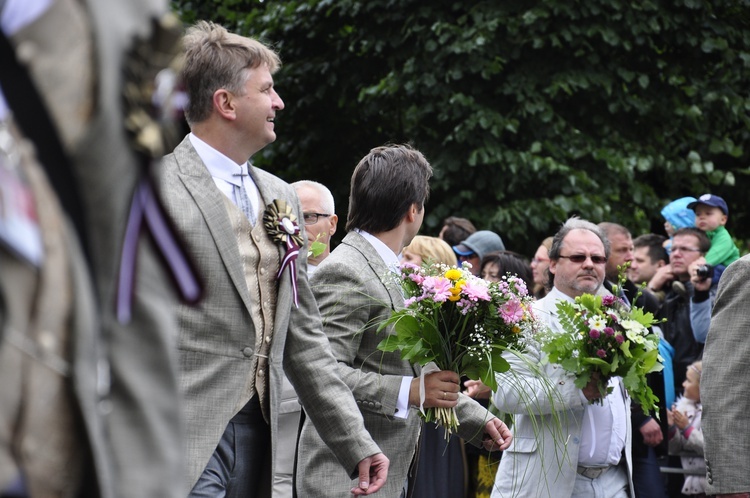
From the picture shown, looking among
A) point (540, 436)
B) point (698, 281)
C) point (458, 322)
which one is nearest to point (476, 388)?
point (540, 436)

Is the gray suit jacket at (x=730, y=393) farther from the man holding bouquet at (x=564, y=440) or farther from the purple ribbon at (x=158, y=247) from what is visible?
the purple ribbon at (x=158, y=247)

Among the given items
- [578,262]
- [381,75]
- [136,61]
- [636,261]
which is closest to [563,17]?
[381,75]

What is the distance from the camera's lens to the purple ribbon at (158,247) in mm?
1503

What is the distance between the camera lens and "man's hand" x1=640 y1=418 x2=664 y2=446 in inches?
317

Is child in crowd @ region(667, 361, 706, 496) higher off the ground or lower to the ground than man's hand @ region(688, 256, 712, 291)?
lower

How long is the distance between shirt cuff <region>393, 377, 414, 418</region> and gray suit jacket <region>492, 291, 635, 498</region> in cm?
82

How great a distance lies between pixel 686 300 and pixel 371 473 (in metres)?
6.03

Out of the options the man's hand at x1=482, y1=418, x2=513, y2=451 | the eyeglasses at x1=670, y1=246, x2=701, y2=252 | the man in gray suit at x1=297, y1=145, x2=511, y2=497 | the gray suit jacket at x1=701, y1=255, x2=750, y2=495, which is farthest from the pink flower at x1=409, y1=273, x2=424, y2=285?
the eyeglasses at x1=670, y1=246, x2=701, y2=252

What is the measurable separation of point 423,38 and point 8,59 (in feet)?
45.2

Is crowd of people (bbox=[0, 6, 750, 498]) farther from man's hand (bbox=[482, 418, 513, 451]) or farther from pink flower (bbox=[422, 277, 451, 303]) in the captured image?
pink flower (bbox=[422, 277, 451, 303])

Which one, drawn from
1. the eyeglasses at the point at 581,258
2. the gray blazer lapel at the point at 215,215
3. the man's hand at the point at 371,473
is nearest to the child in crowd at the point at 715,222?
the eyeglasses at the point at 581,258

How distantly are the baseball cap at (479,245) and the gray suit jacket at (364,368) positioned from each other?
491cm

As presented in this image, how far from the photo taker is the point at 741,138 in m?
16.2

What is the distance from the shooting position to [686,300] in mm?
9938
